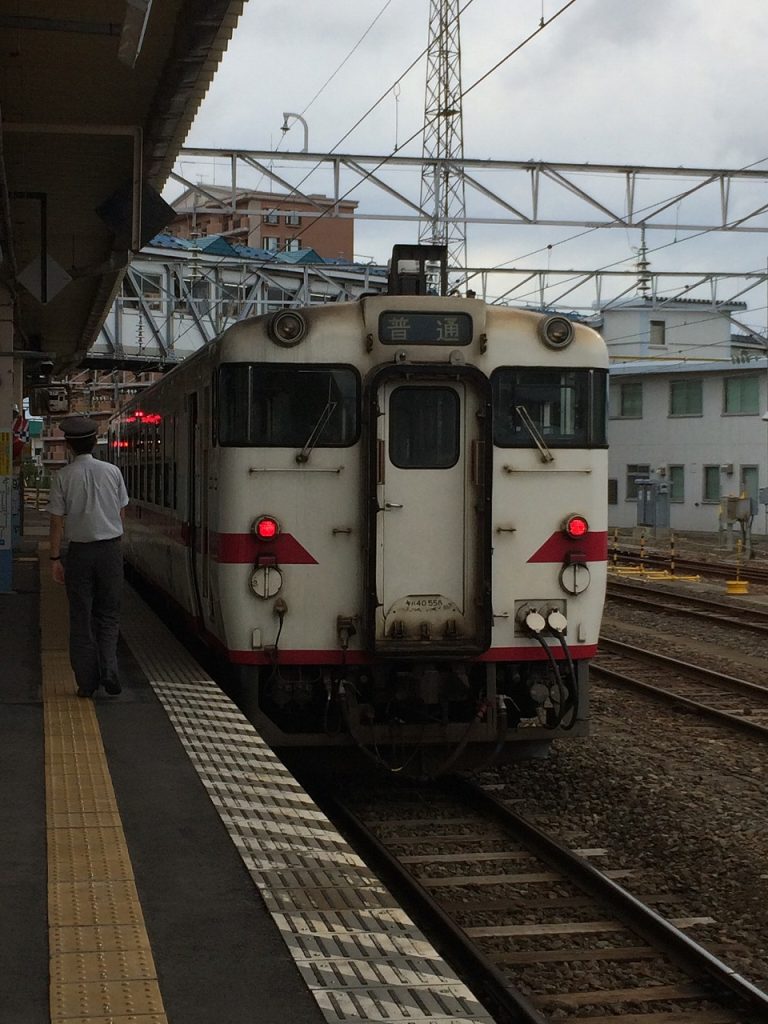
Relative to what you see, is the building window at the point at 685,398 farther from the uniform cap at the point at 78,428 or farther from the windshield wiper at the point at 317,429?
the uniform cap at the point at 78,428

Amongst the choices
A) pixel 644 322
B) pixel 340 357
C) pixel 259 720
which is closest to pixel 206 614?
pixel 259 720

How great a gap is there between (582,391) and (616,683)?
17.7 feet

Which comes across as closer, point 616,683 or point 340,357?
point 340,357

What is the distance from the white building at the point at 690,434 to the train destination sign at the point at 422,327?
29.0 meters

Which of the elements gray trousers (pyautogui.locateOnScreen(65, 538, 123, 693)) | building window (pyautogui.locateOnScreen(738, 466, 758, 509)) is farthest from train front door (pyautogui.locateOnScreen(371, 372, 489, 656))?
building window (pyautogui.locateOnScreen(738, 466, 758, 509))

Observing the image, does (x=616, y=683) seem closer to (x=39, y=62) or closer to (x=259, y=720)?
(x=259, y=720)

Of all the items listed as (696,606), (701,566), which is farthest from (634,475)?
(696,606)

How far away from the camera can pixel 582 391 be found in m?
7.90

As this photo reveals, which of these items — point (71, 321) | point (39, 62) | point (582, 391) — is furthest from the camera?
point (71, 321)

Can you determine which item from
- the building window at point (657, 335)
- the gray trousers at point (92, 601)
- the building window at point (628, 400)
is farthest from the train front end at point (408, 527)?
the building window at point (657, 335)

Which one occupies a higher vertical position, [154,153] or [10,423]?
[154,153]

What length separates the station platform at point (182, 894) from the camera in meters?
3.51

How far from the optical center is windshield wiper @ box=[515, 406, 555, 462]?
779cm

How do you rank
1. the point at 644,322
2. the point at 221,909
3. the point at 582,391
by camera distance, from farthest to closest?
the point at 644,322
the point at 582,391
the point at 221,909
